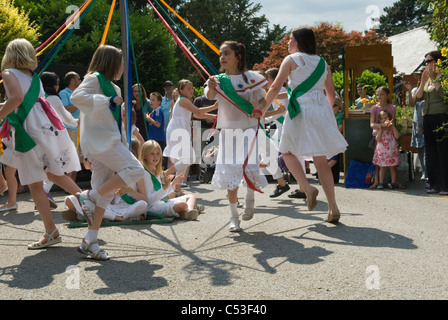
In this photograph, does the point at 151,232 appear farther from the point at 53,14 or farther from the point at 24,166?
the point at 53,14

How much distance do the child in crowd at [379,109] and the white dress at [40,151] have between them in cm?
579

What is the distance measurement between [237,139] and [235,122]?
0.18 m

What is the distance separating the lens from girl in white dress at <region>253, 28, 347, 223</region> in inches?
227

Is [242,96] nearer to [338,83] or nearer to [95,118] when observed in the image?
[95,118]

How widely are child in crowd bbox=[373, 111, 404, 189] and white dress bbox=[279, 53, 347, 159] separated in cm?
387

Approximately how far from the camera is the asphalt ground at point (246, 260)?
359 centimetres

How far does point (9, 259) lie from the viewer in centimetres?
467

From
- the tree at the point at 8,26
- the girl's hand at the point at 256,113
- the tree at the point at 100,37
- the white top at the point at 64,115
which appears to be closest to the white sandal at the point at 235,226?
the girl's hand at the point at 256,113

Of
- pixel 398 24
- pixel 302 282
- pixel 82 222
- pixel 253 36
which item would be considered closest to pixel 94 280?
pixel 302 282

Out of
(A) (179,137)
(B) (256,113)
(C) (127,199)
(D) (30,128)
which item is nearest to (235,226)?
(B) (256,113)

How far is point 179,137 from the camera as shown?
29.5 feet

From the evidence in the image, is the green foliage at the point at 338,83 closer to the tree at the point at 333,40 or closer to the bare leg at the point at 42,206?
the tree at the point at 333,40

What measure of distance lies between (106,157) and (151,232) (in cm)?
138

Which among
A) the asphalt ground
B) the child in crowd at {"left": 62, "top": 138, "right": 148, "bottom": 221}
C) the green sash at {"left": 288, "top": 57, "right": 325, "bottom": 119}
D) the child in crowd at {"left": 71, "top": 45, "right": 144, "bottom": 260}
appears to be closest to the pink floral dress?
the asphalt ground
